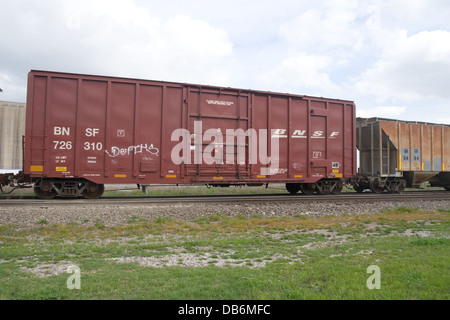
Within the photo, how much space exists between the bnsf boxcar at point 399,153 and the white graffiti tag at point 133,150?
1162 cm

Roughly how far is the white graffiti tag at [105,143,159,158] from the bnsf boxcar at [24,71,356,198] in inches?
1.6

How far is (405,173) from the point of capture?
18.6m

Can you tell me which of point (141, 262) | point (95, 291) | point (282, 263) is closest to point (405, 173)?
point (282, 263)

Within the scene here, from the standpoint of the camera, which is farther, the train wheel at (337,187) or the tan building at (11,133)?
the tan building at (11,133)

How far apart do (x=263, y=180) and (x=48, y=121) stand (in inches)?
358

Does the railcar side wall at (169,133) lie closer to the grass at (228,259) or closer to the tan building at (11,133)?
the grass at (228,259)

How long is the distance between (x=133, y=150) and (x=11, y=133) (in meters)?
44.1

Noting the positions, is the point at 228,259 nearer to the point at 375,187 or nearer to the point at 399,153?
the point at 375,187

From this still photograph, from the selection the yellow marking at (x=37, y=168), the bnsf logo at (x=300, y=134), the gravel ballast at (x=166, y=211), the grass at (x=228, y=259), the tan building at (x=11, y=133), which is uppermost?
the tan building at (x=11, y=133)

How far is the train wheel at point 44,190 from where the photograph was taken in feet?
39.5

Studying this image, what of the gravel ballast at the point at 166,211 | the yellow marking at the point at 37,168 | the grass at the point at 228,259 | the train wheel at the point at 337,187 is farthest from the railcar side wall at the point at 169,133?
the grass at the point at 228,259

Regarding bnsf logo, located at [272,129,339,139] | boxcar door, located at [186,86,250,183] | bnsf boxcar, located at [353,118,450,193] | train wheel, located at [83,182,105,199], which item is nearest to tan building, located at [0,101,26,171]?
train wheel, located at [83,182,105,199]

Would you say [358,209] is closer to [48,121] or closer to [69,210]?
[69,210]

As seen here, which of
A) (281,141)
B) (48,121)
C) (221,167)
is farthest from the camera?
(281,141)
